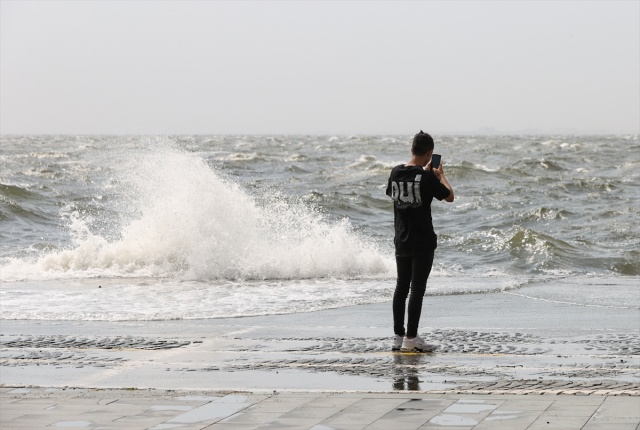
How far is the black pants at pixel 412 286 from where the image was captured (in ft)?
28.1

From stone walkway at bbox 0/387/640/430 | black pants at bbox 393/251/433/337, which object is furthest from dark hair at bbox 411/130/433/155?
stone walkway at bbox 0/387/640/430

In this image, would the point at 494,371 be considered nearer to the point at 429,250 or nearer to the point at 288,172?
the point at 429,250

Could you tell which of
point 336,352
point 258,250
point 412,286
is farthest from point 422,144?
point 258,250

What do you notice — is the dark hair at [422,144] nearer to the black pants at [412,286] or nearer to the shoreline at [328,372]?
the black pants at [412,286]

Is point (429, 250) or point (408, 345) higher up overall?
point (429, 250)

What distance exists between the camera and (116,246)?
17750 mm

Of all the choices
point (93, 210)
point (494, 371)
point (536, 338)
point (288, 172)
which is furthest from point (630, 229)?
point (288, 172)

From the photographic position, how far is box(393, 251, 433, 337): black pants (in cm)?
856

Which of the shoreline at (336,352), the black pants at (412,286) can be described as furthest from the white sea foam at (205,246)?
the black pants at (412,286)

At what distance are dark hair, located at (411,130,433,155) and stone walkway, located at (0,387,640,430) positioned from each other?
8.03 ft

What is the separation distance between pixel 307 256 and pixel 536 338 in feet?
23.8

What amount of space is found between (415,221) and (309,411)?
2.77 metres

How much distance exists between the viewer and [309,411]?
5961 mm

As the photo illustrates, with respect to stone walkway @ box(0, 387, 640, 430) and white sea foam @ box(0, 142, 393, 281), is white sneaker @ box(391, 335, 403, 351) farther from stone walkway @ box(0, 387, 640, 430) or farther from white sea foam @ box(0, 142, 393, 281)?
white sea foam @ box(0, 142, 393, 281)
